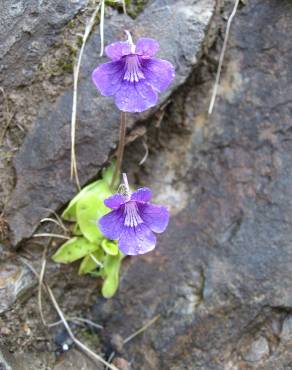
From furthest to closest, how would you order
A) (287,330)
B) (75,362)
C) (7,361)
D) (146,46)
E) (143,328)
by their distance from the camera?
(143,328), (75,362), (287,330), (7,361), (146,46)

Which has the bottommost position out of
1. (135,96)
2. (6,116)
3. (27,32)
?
(6,116)

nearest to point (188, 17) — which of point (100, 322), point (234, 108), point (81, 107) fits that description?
point (234, 108)

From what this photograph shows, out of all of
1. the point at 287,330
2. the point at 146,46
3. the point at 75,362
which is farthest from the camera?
the point at 75,362

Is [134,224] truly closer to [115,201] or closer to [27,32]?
[115,201]

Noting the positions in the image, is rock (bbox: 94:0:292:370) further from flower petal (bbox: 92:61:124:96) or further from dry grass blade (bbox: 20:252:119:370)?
flower petal (bbox: 92:61:124:96)

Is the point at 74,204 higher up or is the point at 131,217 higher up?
the point at 131,217

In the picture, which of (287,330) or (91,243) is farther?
(91,243)

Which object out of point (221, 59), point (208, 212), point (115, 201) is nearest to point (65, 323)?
point (115, 201)
